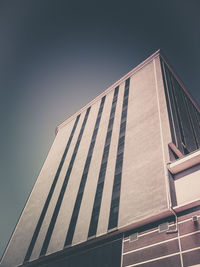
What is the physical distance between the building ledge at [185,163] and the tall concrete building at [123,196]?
0.32ft

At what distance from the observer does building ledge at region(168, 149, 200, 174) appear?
2456 cm

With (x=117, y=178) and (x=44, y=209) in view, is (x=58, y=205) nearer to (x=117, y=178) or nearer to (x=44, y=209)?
(x=44, y=209)

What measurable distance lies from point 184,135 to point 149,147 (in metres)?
7.93

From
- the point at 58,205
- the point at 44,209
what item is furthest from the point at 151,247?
the point at 44,209

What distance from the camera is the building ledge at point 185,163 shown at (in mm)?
24561

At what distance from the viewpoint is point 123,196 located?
25688 millimetres

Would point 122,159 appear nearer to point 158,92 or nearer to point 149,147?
point 149,147

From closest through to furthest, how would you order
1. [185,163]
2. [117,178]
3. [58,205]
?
1. [185,163]
2. [117,178]
3. [58,205]

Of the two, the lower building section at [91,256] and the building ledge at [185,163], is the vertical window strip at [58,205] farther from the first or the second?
the building ledge at [185,163]

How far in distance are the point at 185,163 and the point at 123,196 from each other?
23.8 ft

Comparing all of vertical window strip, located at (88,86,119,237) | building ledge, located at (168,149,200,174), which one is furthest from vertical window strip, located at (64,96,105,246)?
building ledge, located at (168,149,200,174)

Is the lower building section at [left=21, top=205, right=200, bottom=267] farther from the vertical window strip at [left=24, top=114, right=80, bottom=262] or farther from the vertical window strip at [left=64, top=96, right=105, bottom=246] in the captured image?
the vertical window strip at [left=24, top=114, right=80, bottom=262]

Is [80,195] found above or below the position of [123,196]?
above

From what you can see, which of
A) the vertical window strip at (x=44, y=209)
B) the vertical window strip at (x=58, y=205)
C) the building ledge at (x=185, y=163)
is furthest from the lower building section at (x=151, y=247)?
the vertical window strip at (x=44, y=209)
